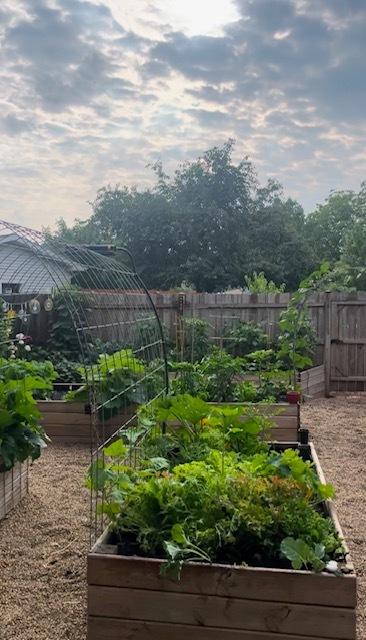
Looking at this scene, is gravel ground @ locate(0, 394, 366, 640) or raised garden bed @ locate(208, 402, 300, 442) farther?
raised garden bed @ locate(208, 402, 300, 442)

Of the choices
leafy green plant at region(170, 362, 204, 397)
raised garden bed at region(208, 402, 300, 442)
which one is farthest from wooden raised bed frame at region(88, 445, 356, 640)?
leafy green plant at region(170, 362, 204, 397)

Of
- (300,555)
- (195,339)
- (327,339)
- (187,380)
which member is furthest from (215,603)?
(327,339)

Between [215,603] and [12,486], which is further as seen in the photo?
[12,486]

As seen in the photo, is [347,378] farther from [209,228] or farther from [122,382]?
[209,228]

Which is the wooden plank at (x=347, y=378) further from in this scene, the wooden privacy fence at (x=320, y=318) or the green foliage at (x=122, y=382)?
the green foliage at (x=122, y=382)

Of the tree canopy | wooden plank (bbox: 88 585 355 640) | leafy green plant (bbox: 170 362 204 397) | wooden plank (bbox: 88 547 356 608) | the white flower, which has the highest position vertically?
the tree canopy

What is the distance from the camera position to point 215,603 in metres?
2.06

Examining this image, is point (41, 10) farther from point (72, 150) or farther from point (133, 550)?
point (133, 550)

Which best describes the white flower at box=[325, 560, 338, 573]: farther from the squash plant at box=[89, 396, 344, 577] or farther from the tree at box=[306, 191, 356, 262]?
the tree at box=[306, 191, 356, 262]

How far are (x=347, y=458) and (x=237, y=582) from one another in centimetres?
347

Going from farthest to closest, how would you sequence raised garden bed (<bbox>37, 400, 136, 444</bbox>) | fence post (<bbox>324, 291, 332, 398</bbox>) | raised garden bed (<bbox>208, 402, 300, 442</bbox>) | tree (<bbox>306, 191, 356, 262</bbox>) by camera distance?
tree (<bbox>306, 191, 356, 262</bbox>) < fence post (<bbox>324, 291, 332, 398</bbox>) < raised garden bed (<bbox>37, 400, 136, 444</bbox>) < raised garden bed (<bbox>208, 402, 300, 442</bbox>)

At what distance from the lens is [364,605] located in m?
2.70

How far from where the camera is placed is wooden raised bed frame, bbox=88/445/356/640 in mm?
2014

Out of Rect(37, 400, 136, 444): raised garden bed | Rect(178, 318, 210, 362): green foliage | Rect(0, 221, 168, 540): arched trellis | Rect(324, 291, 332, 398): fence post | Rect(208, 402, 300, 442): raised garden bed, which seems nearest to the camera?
Rect(0, 221, 168, 540): arched trellis
